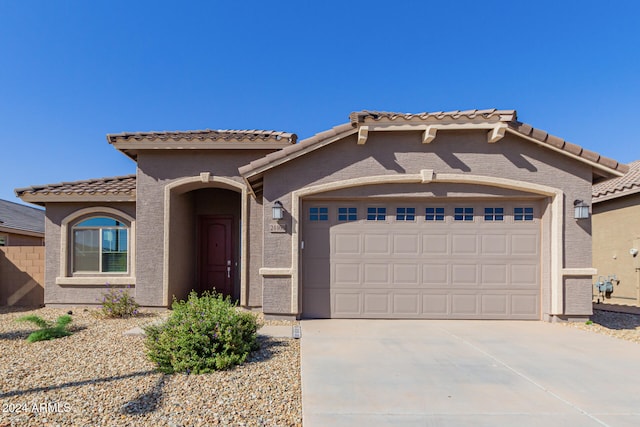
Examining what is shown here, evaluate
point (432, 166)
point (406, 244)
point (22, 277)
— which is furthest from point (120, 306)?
point (432, 166)

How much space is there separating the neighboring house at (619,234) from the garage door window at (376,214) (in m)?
8.51

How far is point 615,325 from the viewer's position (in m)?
8.10

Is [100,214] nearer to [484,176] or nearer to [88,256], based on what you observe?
[88,256]

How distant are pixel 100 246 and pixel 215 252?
3.09 meters

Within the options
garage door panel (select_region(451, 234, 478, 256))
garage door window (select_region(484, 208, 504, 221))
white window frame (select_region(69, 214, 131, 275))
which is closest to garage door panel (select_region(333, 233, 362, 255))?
garage door panel (select_region(451, 234, 478, 256))

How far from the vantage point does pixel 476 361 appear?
5344mm

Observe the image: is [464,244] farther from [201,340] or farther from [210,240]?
[210,240]

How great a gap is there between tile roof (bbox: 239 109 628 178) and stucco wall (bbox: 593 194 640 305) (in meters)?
5.90

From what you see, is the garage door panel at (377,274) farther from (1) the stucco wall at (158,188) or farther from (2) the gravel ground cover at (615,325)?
(2) the gravel ground cover at (615,325)

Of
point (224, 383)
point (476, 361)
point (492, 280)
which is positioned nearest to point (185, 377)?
point (224, 383)

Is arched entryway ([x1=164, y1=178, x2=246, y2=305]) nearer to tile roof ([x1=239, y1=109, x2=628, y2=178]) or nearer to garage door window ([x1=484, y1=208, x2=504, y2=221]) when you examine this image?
tile roof ([x1=239, y1=109, x2=628, y2=178])

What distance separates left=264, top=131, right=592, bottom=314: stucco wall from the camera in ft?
26.2

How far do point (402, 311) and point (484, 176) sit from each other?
3.51 meters

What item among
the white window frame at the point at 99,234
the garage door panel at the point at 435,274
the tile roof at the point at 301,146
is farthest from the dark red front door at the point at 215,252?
the garage door panel at the point at 435,274
